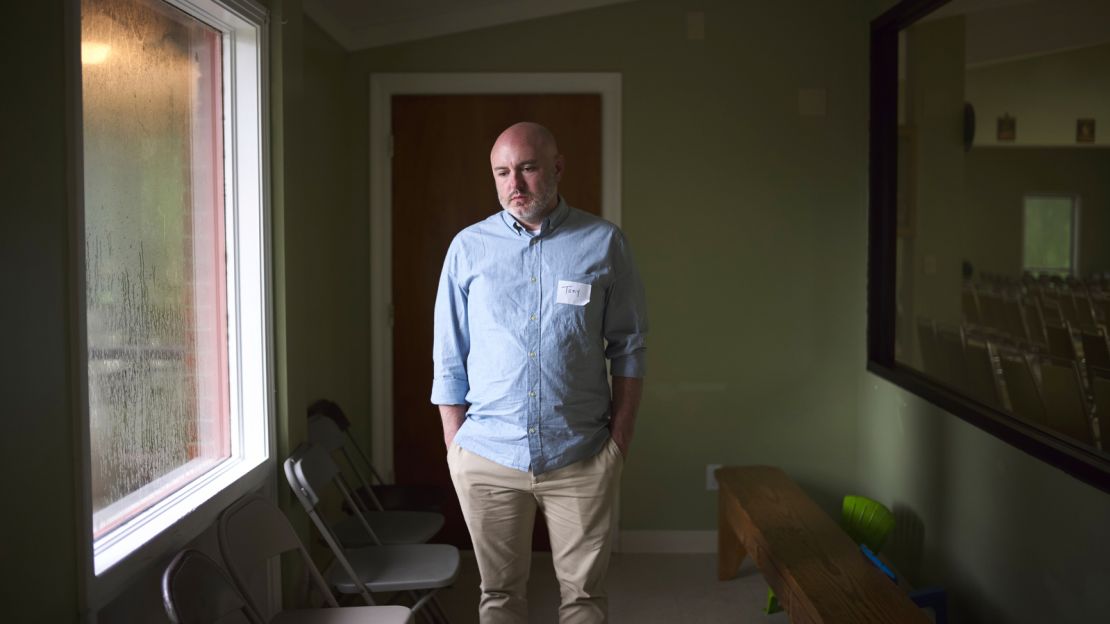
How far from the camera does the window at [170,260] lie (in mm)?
2068

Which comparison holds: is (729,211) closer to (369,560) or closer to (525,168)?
(525,168)

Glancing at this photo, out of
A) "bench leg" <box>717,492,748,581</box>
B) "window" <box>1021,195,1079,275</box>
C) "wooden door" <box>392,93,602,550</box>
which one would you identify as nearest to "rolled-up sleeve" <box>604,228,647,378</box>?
"bench leg" <box>717,492,748,581</box>

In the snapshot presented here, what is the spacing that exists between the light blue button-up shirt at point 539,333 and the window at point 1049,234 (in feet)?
42.7

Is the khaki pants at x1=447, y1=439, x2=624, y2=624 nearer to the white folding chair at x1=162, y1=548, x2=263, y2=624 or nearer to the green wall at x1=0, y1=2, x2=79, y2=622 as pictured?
the white folding chair at x1=162, y1=548, x2=263, y2=624

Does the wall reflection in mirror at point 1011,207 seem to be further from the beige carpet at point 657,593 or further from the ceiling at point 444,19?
the ceiling at point 444,19

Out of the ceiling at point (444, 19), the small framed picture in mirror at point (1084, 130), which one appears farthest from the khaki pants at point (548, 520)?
the small framed picture in mirror at point (1084, 130)

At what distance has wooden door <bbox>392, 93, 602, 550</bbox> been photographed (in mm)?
4191

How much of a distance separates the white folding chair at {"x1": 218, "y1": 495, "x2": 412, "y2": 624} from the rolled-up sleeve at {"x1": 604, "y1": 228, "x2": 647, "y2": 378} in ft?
3.13

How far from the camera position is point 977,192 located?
44.0 feet

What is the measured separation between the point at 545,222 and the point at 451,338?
433 mm

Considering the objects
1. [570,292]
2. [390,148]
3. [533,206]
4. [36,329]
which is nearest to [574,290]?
[570,292]

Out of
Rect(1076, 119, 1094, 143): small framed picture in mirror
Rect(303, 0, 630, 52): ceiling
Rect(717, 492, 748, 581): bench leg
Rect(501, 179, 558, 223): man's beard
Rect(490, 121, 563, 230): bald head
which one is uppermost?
Rect(1076, 119, 1094, 143): small framed picture in mirror

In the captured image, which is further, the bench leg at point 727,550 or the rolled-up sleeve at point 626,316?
the bench leg at point 727,550

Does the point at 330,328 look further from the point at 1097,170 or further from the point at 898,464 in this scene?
the point at 1097,170
